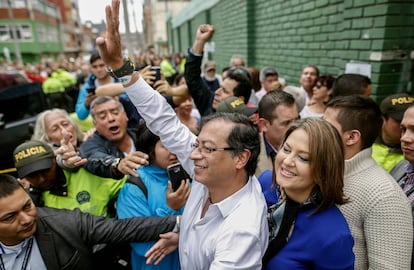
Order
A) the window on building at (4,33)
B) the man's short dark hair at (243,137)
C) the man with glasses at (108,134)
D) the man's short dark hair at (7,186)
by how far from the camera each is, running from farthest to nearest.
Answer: the window on building at (4,33), the man with glasses at (108,134), the man's short dark hair at (7,186), the man's short dark hair at (243,137)

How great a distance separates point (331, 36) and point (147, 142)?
3437mm

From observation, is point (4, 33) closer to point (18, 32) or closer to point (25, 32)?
point (18, 32)

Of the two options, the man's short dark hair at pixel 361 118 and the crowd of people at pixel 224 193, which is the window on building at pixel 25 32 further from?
the man's short dark hair at pixel 361 118

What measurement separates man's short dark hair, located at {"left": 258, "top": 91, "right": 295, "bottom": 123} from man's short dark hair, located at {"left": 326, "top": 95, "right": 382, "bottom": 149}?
573mm

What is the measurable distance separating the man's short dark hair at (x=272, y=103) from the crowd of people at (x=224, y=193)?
0.01 meters

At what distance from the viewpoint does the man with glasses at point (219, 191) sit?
1.18 meters

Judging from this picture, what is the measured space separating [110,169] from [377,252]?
1.56m

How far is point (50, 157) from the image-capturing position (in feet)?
6.53

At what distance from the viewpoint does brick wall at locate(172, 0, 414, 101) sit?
309cm

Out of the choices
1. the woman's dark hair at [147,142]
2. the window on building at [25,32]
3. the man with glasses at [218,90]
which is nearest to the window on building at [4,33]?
the window on building at [25,32]

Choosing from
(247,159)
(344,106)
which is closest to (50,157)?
(247,159)

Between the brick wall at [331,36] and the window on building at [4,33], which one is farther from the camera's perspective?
the window on building at [4,33]

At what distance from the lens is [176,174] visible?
178cm

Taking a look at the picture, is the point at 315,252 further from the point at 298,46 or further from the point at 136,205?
the point at 298,46
